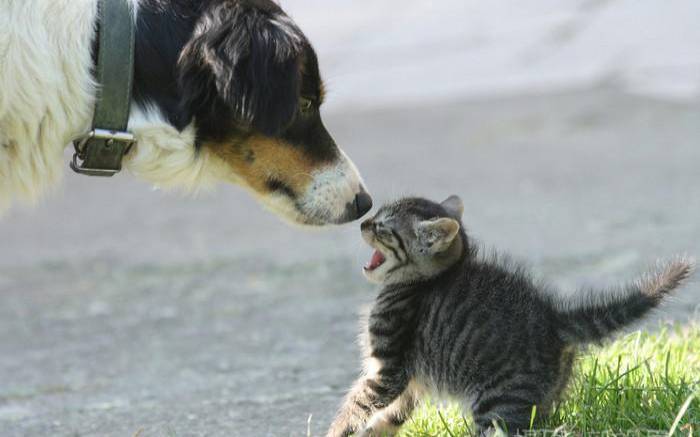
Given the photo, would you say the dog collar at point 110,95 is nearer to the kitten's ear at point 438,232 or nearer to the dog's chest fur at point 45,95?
the dog's chest fur at point 45,95

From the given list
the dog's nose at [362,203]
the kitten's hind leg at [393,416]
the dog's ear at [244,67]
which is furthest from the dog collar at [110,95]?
the kitten's hind leg at [393,416]

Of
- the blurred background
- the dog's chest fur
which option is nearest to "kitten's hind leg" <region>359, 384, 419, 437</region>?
the blurred background

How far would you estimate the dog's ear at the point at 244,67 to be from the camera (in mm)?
4254

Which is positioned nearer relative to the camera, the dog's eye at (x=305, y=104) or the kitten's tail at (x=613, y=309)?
the kitten's tail at (x=613, y=309)

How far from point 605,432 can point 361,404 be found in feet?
2.88

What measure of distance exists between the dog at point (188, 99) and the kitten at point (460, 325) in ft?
1.55

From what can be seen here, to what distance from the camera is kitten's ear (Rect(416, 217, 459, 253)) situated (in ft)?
13.5

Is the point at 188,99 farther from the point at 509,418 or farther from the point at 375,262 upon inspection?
the point at 509,418

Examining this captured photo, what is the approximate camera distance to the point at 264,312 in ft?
27.4

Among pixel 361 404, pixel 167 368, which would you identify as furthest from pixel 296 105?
pixel 167 368

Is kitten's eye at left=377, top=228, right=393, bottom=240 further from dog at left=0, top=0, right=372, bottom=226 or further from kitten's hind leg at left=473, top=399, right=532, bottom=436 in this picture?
kitten's hind leg at left=473, top=399, right=532, bottom=436

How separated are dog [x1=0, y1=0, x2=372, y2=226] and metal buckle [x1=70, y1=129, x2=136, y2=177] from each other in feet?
0.10

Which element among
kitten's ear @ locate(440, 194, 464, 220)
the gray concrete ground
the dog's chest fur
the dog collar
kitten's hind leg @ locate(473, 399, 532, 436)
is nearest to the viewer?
kitten's hind leg @ locate(473, 399, 532, 436)

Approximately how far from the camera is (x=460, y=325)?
13.2 feet
